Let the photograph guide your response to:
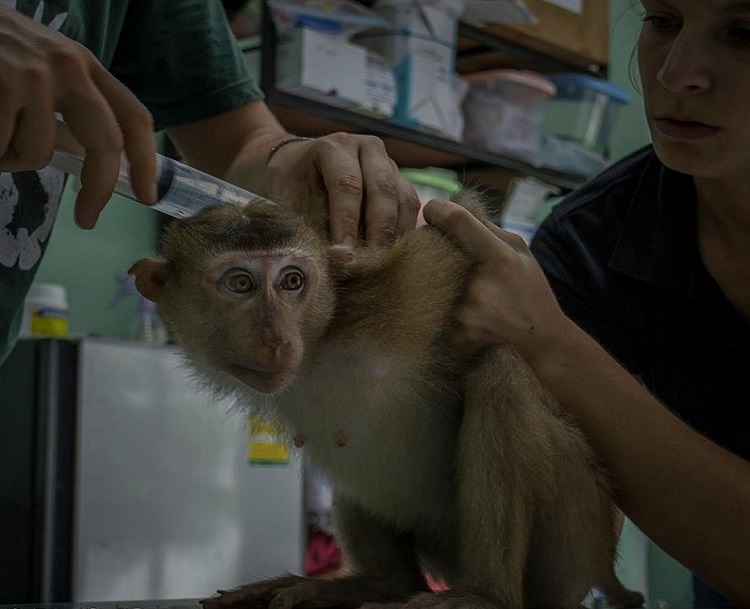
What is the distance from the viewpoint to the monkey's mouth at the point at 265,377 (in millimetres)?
1060

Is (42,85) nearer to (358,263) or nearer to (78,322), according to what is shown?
(358,263)

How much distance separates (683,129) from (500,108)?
80.1 inches

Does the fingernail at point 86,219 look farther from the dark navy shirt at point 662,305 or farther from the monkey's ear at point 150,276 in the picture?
A: the dark navy shirt at point 662,305

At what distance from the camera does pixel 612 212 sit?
1.56 metres

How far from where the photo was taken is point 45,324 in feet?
7.44

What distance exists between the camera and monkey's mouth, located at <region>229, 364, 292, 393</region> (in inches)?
41.7

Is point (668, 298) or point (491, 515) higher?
point (668, 298)

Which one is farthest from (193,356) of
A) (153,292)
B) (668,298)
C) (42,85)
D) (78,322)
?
(78,322)

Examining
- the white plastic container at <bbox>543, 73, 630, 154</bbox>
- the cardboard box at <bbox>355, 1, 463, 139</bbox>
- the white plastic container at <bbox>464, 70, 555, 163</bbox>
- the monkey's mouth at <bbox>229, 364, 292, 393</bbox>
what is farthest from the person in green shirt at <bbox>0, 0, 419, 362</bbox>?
the white plastic container at <bbox>543, 73, 630, 154</bbox>

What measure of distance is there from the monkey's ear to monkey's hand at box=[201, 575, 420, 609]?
0.36 m

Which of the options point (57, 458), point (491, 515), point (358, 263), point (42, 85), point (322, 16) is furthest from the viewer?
point (322, 16)

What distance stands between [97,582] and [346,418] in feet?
3.72

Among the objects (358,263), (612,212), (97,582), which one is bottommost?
(97,582)

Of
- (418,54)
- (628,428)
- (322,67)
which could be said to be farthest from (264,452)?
(628,428)
